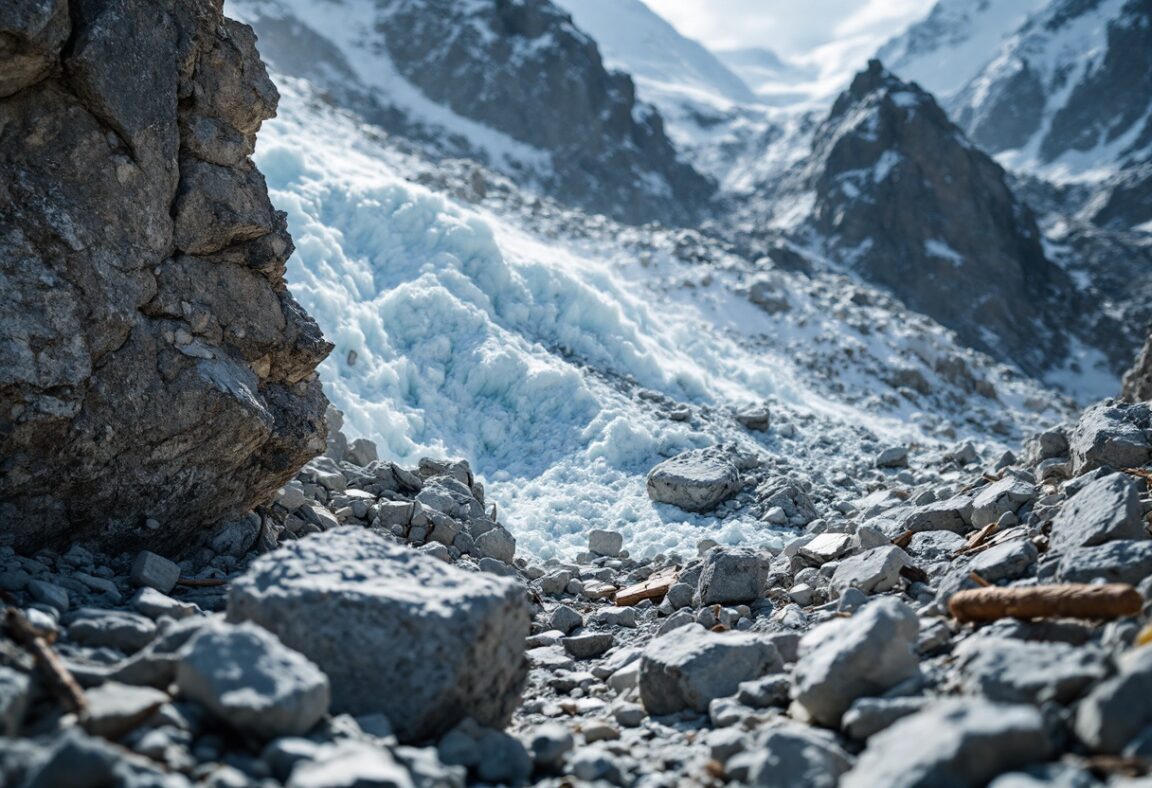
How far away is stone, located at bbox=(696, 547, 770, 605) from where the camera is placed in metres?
6.85

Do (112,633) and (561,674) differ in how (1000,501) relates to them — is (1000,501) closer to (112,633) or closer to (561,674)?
(561,674)

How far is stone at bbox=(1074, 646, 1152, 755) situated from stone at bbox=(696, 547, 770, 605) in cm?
379

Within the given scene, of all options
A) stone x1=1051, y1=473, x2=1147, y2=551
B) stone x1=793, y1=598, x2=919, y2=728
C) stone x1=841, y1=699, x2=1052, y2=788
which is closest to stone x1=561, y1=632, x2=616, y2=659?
stone x1=793, y1=598, x2=919, y2=728

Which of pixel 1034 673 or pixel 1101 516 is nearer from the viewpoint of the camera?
pixel 1034 673

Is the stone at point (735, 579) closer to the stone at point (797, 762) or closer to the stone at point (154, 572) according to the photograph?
the stone at point (797, 762)

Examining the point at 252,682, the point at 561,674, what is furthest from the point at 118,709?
the point at 561,674

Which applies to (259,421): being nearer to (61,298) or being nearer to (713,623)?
(61,298)

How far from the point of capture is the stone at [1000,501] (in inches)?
267

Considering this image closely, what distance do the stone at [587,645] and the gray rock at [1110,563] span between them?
2959 millimetres

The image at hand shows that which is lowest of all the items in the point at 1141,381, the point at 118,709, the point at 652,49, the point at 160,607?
the point at 160,607

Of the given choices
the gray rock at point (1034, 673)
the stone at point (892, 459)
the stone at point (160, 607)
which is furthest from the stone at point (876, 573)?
the stone at point (892, 459)

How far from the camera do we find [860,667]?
3838mm

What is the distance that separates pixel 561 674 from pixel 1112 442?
15.1 ft

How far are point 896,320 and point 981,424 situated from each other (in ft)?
23.8
